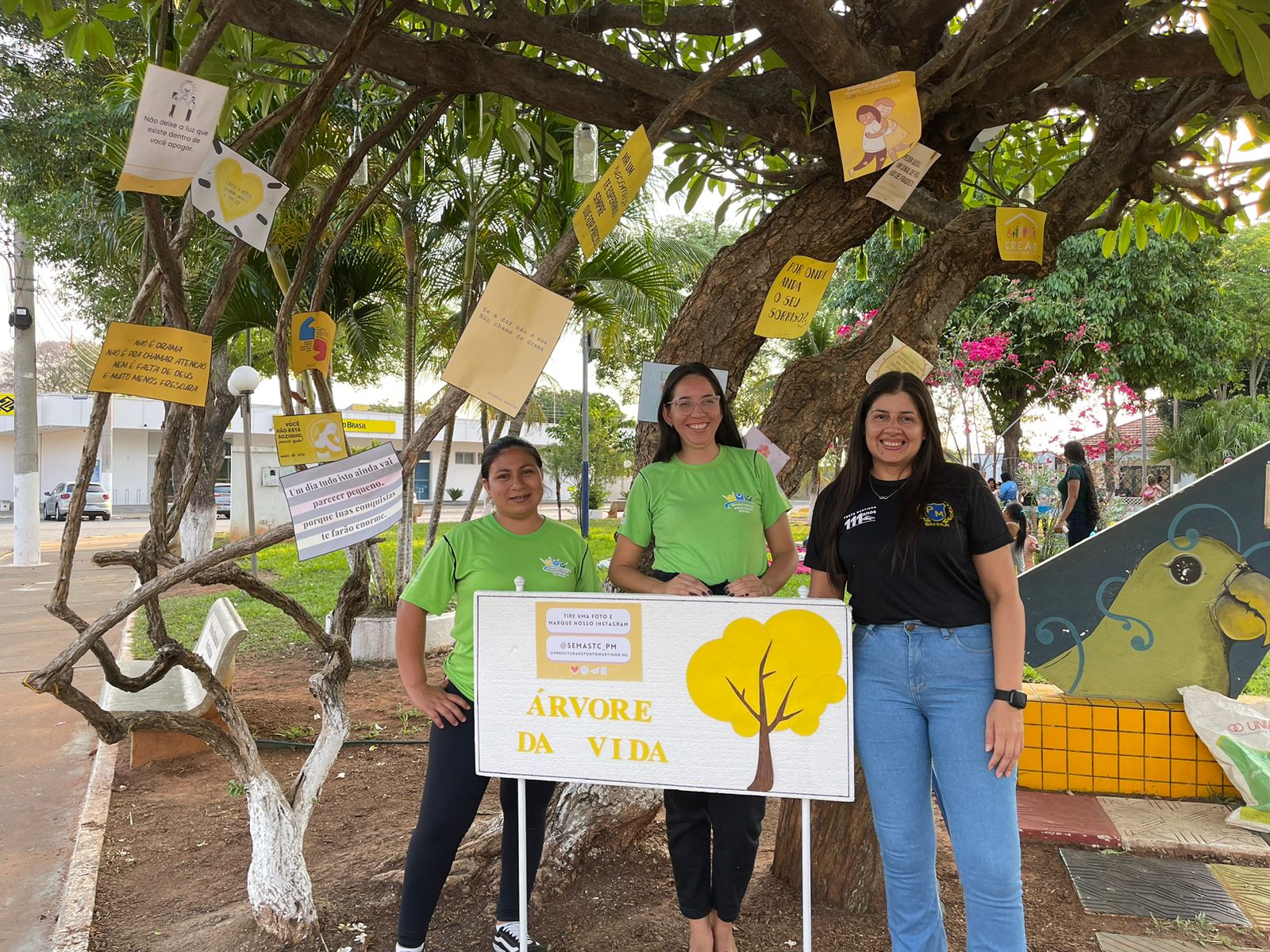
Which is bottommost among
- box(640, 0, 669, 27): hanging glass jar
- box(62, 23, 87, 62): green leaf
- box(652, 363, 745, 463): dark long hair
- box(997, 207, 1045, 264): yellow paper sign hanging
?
box(652, 363, 745, 463): dark long hair

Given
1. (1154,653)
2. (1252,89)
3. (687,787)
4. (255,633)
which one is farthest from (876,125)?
(255,633)

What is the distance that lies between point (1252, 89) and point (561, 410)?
1165 inches

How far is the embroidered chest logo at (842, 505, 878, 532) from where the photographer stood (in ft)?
7.35

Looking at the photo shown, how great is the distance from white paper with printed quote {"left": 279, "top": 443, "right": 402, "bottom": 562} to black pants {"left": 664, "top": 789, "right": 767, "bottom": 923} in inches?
49.2

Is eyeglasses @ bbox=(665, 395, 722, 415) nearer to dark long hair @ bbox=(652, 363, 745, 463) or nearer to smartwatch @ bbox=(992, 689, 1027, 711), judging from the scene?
dark long hair @ bbox=(652, 363, 745, 463)

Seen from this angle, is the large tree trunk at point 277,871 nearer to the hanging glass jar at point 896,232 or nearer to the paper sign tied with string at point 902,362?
the paper sign tied with string at point 902,362

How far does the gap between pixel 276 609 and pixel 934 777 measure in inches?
400

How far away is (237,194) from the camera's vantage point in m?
2.52

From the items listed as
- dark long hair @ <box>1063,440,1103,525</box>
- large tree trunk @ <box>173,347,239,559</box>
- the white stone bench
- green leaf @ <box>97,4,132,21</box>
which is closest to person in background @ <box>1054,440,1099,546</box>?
dark long hair @ <box>1063,440,1103,525</box>

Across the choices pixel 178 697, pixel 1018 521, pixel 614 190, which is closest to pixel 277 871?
pixel 614 190

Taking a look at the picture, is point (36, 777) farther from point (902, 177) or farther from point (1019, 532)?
point (1019, 532)

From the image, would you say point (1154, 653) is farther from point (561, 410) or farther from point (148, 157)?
point (561, 410)

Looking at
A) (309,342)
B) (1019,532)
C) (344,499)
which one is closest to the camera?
(344,499)

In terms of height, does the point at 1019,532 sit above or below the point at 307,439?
below
